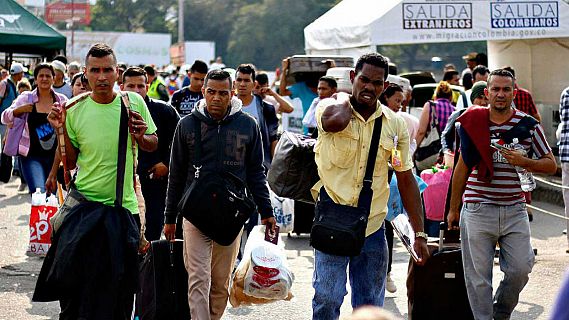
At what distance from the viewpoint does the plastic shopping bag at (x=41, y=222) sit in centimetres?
1048

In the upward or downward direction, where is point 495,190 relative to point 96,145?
downward

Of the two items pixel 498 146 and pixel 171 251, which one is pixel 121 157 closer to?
pixel 171 251

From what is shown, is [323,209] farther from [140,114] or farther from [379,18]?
[379,18]

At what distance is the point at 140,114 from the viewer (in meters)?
6.61

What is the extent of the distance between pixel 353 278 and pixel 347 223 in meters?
0.42

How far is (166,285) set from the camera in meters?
7.41

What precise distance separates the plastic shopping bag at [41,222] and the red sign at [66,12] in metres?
71.5

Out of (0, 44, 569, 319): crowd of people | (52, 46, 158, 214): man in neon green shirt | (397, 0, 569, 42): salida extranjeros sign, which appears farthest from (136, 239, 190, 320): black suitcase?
(397, 0, 569, 42): salida extranjeros sign

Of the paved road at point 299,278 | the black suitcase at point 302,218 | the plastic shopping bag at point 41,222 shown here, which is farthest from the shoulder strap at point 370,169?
the black suitcase at point 302,218

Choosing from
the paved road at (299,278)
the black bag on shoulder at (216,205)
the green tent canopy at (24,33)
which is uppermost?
the green tent canopy at (24,33)

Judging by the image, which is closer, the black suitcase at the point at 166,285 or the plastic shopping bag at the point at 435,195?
the black suitcase at the point at 166,285

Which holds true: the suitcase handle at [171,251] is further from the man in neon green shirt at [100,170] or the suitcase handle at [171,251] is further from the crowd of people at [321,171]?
the man in neon green shirt at [100,170]

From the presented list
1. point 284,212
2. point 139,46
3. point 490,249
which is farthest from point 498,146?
point 139,46

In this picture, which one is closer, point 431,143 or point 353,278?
point 353,278
